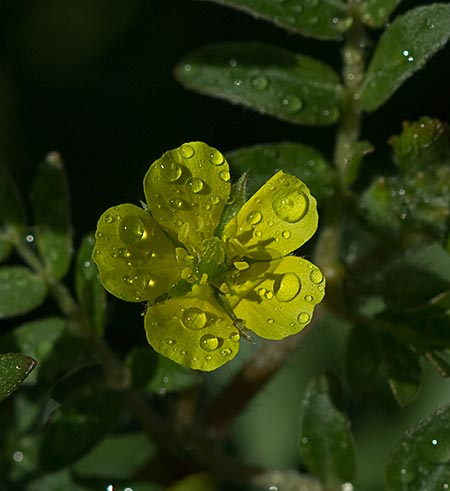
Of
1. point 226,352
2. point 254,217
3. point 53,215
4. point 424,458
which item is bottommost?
point 424,458

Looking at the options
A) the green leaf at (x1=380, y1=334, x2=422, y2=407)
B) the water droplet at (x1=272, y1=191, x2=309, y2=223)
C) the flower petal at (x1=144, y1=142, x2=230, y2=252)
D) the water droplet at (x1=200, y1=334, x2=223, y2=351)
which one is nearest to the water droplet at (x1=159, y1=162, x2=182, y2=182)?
the flower petal at (x1=144, y1=142, x2=230, y2=252)

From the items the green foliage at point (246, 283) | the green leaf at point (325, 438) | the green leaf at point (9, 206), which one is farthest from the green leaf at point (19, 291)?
the green leaf at point (325, 438)

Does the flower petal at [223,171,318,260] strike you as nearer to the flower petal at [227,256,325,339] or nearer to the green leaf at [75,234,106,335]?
the flower petal at [227,256,325,339]

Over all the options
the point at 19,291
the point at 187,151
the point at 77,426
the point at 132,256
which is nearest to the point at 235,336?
the point at 132,256

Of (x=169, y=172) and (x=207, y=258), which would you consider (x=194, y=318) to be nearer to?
(x=207, y=258)

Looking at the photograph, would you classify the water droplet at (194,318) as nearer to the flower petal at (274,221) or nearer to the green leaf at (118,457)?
the flower petal at (274,221)

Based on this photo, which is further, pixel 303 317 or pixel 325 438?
pixel 325 438

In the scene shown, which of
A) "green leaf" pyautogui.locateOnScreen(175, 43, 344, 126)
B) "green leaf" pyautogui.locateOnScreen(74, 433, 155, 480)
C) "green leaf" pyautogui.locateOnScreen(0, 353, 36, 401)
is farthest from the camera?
"green leaf" pyautogui.locateOnScreen(74, 433, 155, 480)
